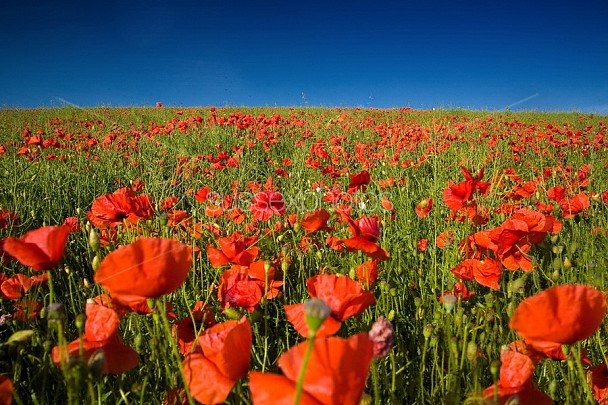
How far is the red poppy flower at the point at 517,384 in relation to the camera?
819 mm

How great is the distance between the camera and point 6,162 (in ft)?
14.8

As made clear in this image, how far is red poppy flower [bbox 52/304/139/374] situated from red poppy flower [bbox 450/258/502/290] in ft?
3.83

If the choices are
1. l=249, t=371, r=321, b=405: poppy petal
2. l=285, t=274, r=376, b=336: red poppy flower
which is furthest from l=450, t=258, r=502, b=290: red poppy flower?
l=249, t=371, r=321, b=405: poppy petal

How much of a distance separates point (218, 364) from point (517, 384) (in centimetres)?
64

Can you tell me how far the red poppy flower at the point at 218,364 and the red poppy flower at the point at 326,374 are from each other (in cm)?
25

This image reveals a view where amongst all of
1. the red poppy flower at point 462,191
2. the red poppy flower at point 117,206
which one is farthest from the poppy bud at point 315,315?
the red poppy flower at point 462,191

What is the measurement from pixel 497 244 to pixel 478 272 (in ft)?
0.53

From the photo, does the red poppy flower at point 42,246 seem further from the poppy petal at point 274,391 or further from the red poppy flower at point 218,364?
the poppy petal at point 274,391

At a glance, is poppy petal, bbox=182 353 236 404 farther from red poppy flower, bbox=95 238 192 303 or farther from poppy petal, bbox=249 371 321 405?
poppy petal, bbox=249 371 321 405

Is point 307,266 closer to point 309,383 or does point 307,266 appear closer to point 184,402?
point 184,402

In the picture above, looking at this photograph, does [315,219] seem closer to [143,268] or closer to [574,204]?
[143,268]

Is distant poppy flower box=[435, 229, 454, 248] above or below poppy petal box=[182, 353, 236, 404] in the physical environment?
below

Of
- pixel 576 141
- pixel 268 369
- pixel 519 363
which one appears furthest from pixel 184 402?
pixel 576 141

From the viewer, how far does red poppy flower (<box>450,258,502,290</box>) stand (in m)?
1.43
